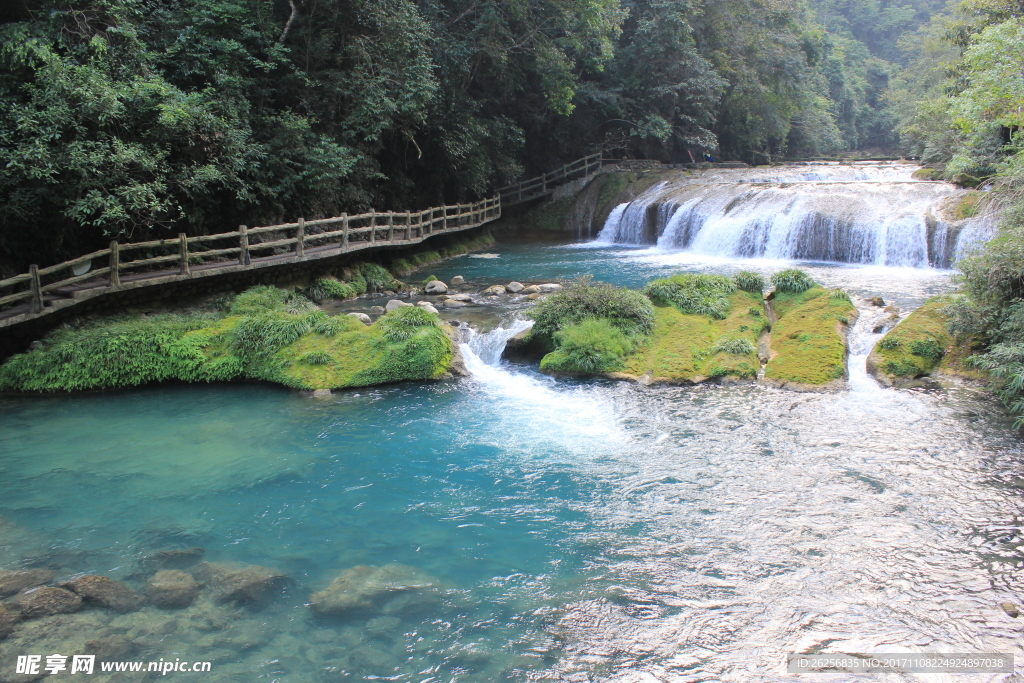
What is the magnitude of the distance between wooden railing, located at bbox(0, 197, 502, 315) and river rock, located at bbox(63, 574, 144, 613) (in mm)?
6659

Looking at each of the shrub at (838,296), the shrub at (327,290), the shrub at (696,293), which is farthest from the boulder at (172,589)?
the shrub at (838,296)

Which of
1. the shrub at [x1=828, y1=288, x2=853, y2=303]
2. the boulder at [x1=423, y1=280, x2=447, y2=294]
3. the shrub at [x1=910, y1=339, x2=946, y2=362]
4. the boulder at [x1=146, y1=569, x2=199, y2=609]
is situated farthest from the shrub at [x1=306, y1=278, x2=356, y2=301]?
the shrub at [x1=910, y1=339, x2=946, y2=362]

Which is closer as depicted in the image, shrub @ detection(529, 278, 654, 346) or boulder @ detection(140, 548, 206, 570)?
boulder @ detection(140, 548, 206, 570)

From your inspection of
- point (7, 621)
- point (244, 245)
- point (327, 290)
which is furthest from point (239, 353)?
point (7, 621)

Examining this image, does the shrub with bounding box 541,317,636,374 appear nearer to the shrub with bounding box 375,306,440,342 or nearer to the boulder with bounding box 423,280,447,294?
the shrub with bounding box 375,306,440,342

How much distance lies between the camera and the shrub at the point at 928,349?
441 inches

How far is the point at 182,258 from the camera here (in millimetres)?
13227

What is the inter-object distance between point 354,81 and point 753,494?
604 inches

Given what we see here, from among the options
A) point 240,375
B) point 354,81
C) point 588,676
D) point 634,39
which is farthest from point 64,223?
point 634,39

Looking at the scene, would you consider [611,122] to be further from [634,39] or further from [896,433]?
[896,433]

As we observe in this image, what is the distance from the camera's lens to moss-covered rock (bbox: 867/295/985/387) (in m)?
10.9

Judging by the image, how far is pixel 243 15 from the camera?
16828 millimetres

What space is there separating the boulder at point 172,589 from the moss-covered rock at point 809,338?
8.79 m

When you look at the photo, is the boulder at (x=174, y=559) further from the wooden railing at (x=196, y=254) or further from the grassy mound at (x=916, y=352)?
the grassy mound at (x=916, y=352)
